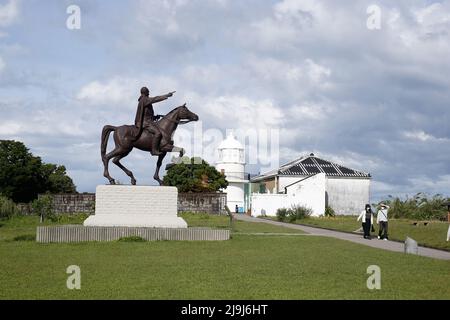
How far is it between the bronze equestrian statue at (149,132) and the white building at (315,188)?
34.3 meters

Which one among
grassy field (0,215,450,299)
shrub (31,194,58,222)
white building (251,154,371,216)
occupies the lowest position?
grassy field (0,215,450,299)

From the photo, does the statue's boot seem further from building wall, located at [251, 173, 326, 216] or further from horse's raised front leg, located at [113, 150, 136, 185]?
building wall, located at [251, 173, 326, 216]

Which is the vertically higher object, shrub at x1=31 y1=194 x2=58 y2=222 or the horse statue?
the horse statue

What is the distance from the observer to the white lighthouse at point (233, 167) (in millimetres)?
78188

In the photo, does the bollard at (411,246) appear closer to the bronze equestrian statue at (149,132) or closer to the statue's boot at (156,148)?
the bronze equestrian statue at (149,132)

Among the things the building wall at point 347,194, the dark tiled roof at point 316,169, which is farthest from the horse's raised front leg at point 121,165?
the dark tiled roof at point 316,169

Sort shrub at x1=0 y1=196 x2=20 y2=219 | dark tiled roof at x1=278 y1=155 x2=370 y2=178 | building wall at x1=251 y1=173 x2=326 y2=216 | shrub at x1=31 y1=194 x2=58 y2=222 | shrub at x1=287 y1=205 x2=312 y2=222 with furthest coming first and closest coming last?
1. dark tiled roof at x1=278 y1=155 x2=370 y2=178
2. building wall at x1=251 y1=173 x2=326 y2=216
3. shrub at x1=287 y1=205 x2=312 y2=222
4. shrub at x1=0 y1=196 x2=20 y2=219
5. shrub at x1=31 y1=194 x2=58 y2=222

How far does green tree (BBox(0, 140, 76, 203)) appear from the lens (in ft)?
202

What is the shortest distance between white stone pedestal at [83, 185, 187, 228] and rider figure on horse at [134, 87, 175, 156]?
1462 mm

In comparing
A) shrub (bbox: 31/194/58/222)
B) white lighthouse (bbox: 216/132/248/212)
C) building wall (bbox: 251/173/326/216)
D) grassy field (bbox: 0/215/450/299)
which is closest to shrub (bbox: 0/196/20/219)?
shrub (bbox: 31/194/58/222)

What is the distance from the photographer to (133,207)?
22.6 meters

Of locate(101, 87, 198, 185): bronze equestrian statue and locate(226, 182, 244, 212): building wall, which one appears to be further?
locate(226, 182, 244, 212): building wall

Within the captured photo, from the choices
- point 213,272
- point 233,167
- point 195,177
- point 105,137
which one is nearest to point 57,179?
point 195,177
